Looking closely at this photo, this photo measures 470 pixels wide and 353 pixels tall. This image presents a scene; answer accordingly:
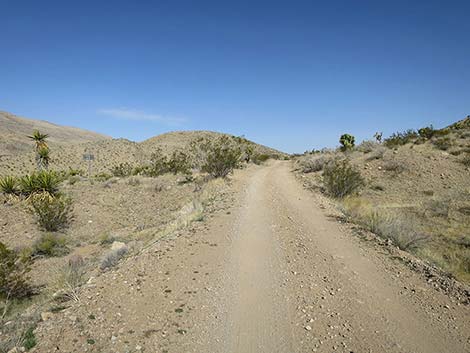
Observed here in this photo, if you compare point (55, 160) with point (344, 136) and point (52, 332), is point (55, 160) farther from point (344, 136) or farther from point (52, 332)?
point (52, 332)

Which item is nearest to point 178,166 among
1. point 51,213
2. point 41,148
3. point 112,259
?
point 41,148

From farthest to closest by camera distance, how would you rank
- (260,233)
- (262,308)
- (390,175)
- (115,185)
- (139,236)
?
(115,185), (390,175), (139,236), (260,233), (262,308)

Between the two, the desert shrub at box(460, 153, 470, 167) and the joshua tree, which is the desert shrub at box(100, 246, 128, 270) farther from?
the joshua tree

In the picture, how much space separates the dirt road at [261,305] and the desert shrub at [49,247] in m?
6.76

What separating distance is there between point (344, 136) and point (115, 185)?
3236cm

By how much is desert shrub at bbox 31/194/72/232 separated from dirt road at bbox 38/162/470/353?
951 cm

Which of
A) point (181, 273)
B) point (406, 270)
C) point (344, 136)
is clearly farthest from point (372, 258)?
point (344, 136)

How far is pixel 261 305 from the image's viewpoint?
16.0 ft

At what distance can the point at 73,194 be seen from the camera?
63.4ft

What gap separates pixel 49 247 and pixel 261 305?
10.5 meters

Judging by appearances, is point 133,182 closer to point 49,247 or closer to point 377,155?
point 49,247

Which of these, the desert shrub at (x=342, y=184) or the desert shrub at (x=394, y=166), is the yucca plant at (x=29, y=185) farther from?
the desert shrub at (x=394, y=166)

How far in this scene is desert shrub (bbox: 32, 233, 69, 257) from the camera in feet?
38.5

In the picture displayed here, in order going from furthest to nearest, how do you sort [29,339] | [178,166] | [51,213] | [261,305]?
[178,166]
[51,213]
[261,305]
[29,339]
